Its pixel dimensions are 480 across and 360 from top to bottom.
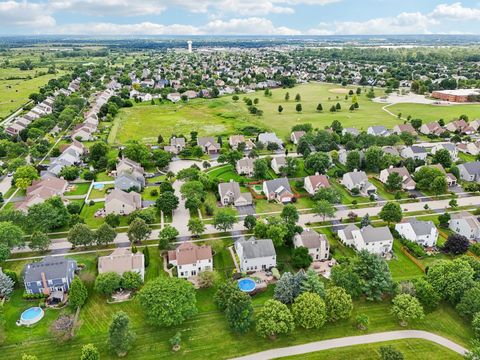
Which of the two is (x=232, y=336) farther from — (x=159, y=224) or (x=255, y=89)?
(x=255, y=89)

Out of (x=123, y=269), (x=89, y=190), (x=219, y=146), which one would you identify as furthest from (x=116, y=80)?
(x=123, y=269)

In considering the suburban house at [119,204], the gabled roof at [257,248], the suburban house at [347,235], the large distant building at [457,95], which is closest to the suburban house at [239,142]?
the suburban house at [119,204]

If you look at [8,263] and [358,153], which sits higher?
[358,153]

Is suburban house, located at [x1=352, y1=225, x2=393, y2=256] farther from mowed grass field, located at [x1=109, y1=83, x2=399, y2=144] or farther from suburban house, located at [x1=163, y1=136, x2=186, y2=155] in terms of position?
mowed grass field, located at [x1=109, y1=83, x2=399, y2=144]

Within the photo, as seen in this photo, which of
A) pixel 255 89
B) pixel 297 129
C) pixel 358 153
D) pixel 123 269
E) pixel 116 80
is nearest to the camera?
pixel 123 269

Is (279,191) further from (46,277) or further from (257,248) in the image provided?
(46,277)

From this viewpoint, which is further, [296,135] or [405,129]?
[405,129]

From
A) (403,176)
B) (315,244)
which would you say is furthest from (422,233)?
(403,176)
